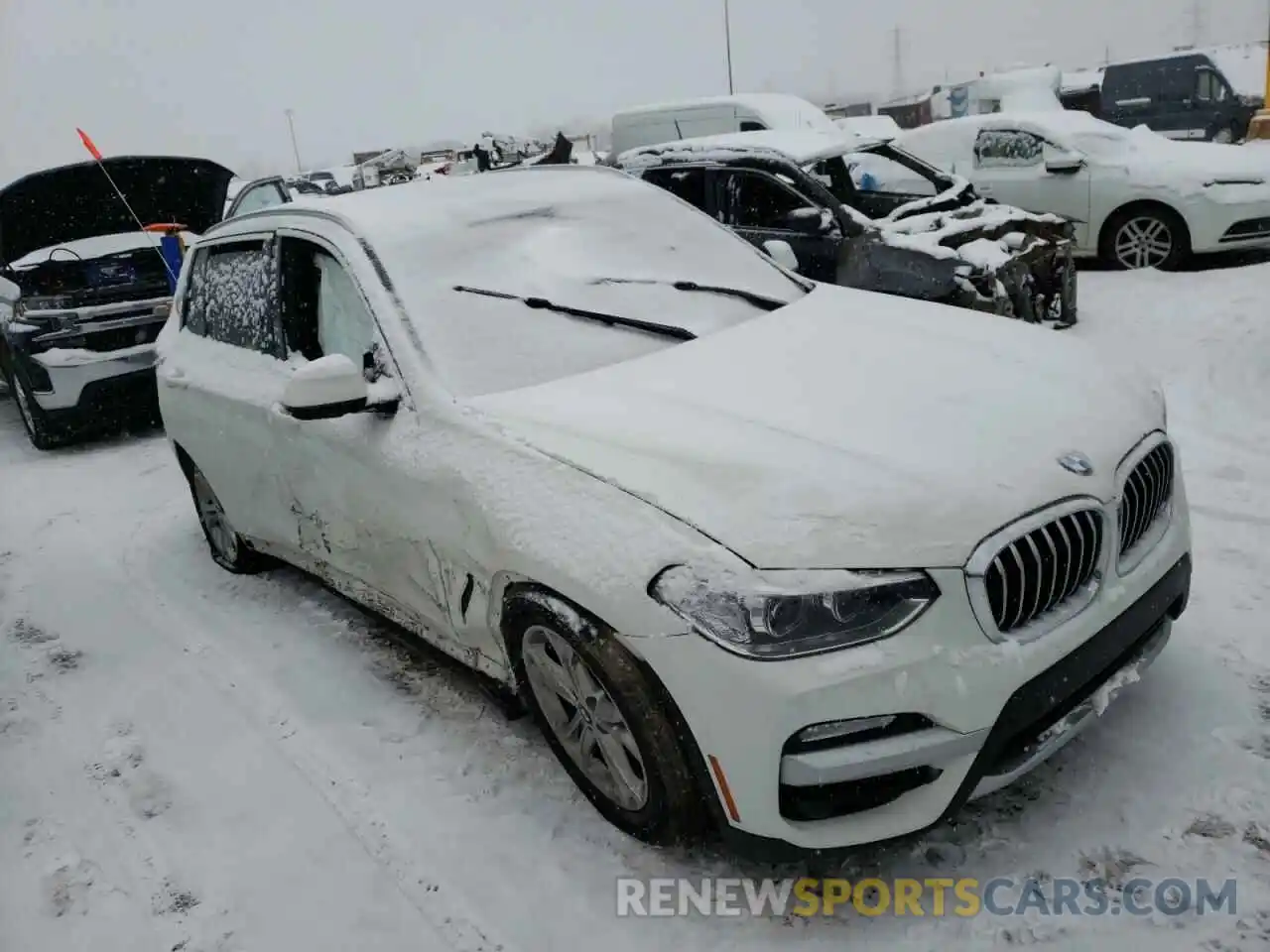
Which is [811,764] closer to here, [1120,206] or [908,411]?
[908,411]

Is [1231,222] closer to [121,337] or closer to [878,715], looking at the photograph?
[878,715]

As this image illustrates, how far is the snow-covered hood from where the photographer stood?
7.13ft

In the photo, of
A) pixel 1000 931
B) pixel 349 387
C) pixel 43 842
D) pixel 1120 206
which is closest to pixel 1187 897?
pixel 1000 931

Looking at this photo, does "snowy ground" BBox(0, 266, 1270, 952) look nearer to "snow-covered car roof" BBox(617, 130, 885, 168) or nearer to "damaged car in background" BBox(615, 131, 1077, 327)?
"damaged car in background" BBox(615, 131, 1077, 327)

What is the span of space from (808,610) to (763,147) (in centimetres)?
621

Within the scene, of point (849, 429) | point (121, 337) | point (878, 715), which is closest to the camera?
point (878, 715)

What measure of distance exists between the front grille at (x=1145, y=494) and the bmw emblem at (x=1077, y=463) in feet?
0.41

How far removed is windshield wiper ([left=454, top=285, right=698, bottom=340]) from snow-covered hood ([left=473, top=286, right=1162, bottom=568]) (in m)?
0.13

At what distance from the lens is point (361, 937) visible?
2.45 m

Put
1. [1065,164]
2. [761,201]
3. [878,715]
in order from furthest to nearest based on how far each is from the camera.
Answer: [1065,164] < [761,201] < [878,715]

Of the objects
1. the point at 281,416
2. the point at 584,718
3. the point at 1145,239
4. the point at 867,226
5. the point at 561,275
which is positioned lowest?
the point at 1145,239

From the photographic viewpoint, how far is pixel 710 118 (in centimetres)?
1320

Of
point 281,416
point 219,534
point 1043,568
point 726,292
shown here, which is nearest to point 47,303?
point 219,534

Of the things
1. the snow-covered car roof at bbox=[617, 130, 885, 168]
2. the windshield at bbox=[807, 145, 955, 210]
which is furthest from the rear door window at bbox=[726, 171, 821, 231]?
the windshield at bbox=[807, 145, 955, 210]
